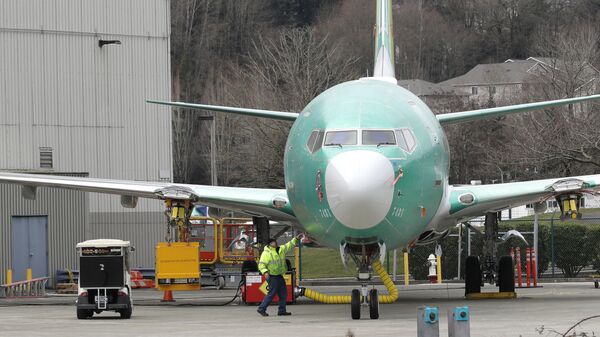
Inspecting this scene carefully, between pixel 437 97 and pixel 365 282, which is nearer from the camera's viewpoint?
pixel 365 282

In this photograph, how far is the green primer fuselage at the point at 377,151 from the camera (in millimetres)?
23906

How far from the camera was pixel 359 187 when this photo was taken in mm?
22891

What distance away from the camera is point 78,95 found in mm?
44312

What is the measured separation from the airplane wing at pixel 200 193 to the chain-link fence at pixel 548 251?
1482 cm

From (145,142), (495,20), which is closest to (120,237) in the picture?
(145,142)

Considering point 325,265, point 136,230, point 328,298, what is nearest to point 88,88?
point 136,230

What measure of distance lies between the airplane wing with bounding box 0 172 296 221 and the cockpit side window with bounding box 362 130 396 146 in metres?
4.30

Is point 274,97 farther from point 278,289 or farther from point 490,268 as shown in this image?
point 278,289

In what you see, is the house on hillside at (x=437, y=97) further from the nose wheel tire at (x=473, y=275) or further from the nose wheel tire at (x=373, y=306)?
the nose wheel tire at (x=373, y=306)

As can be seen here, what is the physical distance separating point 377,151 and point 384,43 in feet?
32.3

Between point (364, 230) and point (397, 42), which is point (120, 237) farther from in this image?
point (397, 42)

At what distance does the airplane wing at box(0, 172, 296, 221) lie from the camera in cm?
2845

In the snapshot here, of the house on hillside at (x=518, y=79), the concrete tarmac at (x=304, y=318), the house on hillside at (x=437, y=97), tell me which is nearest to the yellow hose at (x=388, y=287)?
the concrete tarmac at (x=304, y=318)

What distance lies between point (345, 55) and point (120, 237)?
66098mm
